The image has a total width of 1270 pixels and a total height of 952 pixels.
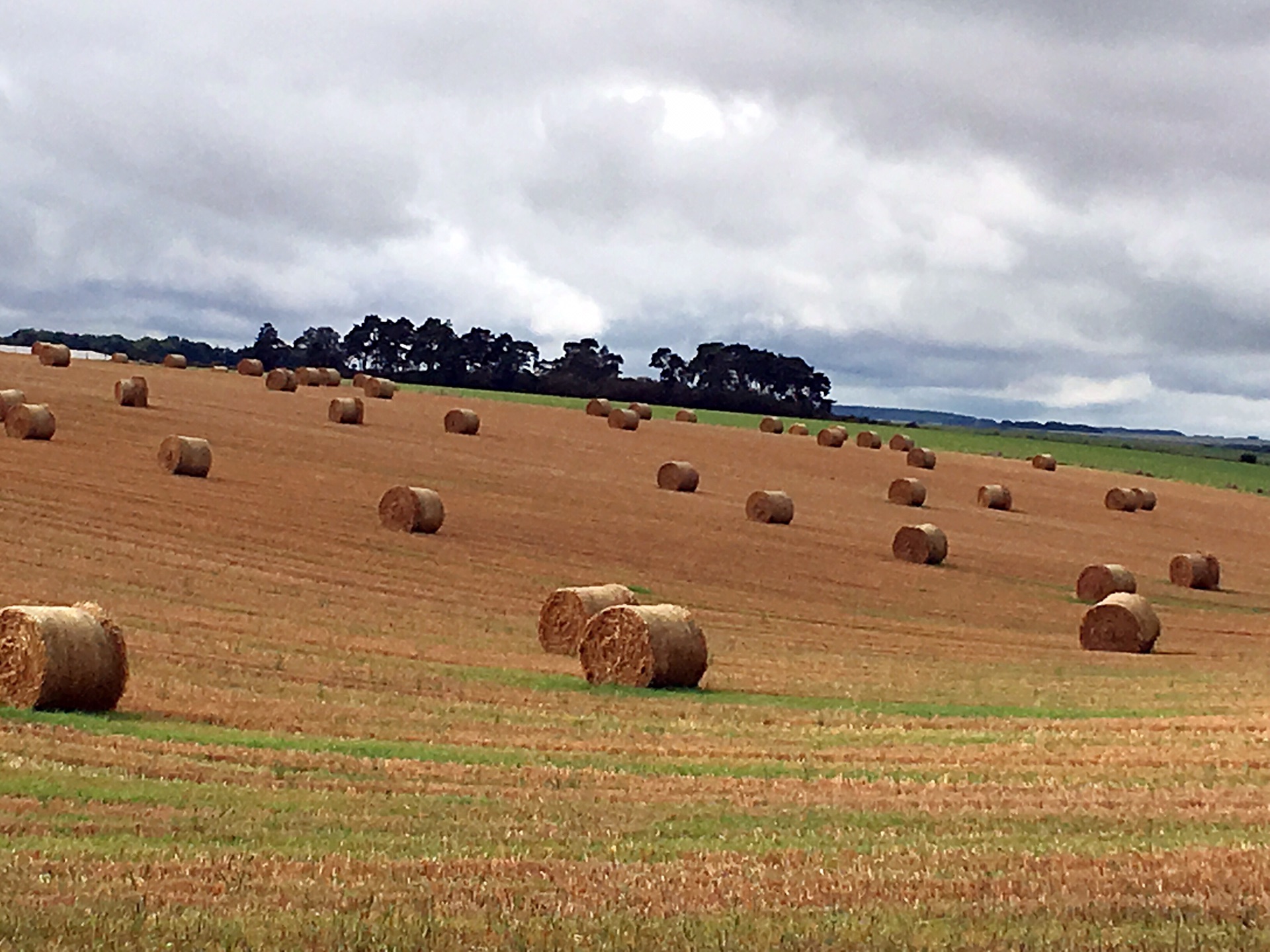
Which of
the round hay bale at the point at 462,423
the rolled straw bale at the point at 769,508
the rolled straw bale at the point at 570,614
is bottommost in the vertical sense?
the rolled straw bale at the point at 570,614

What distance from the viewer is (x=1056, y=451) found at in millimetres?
95625

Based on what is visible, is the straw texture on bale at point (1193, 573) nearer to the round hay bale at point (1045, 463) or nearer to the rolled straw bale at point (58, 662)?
the round hay bale at point (1045, 463)

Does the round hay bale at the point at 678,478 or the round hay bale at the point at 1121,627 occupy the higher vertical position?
the round hay bale at the point at 678,478

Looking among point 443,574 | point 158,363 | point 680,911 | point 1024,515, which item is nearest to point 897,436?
point 1024,515

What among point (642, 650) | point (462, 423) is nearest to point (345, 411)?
point (462, 423)

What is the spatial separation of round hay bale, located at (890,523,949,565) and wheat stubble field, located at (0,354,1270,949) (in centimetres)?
48

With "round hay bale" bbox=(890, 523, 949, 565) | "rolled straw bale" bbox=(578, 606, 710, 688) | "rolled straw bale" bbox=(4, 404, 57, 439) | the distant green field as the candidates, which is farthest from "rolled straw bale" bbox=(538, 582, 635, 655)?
the distant green field

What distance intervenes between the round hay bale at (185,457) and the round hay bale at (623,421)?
26820mm

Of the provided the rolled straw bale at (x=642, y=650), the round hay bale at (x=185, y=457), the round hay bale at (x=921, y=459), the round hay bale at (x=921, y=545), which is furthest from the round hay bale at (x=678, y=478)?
the rolled straw bale at (x=642, y=650)

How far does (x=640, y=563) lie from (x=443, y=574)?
547cm

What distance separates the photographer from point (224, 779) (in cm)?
1303

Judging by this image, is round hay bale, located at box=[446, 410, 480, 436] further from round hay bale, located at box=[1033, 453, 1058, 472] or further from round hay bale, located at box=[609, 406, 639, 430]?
round hay bale, located at box=[1033, 453, 1058, 472]

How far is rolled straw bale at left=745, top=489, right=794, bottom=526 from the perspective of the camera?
4331cm

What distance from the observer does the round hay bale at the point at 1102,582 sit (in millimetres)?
37594
